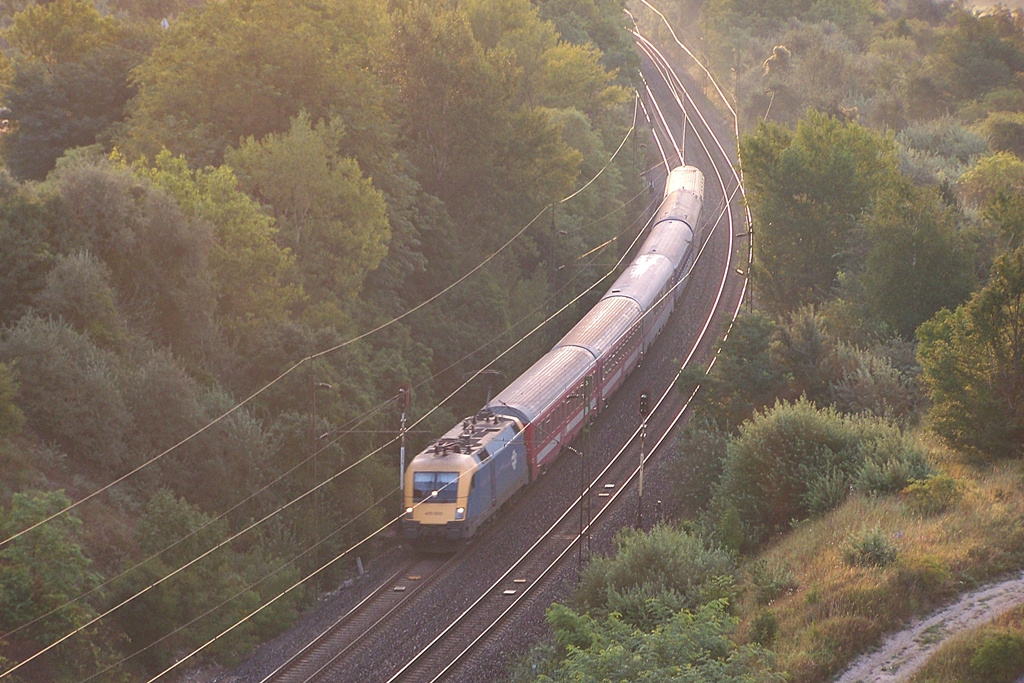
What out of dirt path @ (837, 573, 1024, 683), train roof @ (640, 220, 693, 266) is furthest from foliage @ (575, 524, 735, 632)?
train roof @ (640, 220, 693, 266)

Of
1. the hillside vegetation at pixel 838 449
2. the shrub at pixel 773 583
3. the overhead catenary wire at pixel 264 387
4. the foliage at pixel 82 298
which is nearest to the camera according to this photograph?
the hillside vegetation at pixel 838 449

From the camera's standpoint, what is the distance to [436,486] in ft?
98.9

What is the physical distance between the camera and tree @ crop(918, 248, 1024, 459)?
26.8 m

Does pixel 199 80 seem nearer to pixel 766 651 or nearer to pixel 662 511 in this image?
pixel 662 511

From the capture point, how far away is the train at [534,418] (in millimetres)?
30297

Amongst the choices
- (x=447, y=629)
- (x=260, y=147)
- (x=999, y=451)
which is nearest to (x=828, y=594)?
(x=999, y=451)

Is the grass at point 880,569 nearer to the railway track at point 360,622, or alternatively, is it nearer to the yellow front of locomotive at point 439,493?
the yellow front of locomotive at point 439,493

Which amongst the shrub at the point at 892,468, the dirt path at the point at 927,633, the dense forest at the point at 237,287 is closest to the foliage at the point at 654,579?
the shrub at the point at 892,468

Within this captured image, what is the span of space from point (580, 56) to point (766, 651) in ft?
181

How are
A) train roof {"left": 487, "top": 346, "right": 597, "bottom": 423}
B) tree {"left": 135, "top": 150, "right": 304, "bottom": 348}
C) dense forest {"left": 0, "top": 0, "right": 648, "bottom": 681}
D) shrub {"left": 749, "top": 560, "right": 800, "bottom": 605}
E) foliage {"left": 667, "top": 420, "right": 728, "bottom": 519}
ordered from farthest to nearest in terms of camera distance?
tree {"left": 135, "top": 150, "right": 304, "bottom": 348}
train roof {"left": 487, "top": 346, "right": 597, "bottom": 423}
foliage {"left": 667, "top": 420, "right": 728, "bottom": 519}
dense forest {"left": 0, "top": 0, "right": 648, "bottom": 681}
shrub {"left": 749, "top": 560, "right": 800, "bottom": 605}

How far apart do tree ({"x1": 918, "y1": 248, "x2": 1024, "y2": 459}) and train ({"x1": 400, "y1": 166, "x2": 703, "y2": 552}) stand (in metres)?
9.63

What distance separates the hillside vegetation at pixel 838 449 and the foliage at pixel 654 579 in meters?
0.06

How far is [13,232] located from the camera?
98.7ft

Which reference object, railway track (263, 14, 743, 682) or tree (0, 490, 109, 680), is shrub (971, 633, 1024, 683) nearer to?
A: railway track (263, 14, 743, 682)
